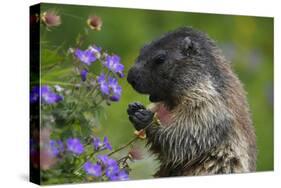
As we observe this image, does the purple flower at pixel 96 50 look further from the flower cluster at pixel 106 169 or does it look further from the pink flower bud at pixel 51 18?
the flower cluster at pixel 106 169

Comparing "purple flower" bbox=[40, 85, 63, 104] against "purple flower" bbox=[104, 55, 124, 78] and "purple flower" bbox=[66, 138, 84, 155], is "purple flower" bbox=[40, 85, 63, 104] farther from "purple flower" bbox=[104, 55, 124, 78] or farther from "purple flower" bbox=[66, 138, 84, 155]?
"purple flower" bbox=[104, 55, 124, 78]

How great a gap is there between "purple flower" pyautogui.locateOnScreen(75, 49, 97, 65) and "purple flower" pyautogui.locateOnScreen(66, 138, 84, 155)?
805 millimetres

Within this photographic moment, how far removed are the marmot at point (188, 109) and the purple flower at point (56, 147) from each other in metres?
1.04

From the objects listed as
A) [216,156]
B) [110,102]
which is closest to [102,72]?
[110,102]

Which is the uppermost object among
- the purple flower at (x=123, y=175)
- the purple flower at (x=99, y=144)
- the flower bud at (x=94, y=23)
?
the flower bud at (x=94, y=23)

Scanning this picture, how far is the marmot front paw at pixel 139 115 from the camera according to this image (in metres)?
7.41

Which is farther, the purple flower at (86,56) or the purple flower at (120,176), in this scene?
the purple flower at (120,176)

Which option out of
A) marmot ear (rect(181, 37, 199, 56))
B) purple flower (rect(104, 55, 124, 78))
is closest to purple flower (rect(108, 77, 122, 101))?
purple flower (rect(104, 55, 124, 78))

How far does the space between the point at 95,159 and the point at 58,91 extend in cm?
77

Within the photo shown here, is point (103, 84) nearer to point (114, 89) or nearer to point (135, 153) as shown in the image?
point (114, 89)

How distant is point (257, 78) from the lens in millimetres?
8789

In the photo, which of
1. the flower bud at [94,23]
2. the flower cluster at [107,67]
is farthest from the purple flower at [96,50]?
the flower bud at [94,23]

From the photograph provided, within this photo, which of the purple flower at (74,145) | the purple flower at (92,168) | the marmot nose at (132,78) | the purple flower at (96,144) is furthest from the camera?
the marmot nose at (132,78)

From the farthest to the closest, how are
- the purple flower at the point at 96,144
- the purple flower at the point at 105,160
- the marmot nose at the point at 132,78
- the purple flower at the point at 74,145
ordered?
the marmot nose at the point at 132,78, the purple flower at the point at 105,160, the purple flower at the point at 96,144, the purple flower at the point at 74,145
